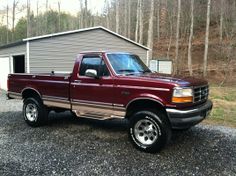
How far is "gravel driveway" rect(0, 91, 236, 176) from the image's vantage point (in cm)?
468

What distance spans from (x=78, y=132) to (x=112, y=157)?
76.6 inches

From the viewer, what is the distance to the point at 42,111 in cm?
Answer: 744

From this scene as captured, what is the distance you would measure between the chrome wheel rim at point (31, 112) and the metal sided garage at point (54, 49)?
292 inches

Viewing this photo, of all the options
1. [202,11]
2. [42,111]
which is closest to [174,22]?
[202,11]

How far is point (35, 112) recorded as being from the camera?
7555 mm

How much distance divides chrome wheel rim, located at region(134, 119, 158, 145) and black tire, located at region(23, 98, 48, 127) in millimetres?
3024

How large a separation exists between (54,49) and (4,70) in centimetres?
449

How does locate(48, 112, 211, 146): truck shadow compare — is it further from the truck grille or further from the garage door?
the garage door

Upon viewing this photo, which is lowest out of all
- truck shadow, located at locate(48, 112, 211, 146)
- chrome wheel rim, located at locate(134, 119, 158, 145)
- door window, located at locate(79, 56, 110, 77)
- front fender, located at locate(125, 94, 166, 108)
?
truck shadow, located at locate(48, 112, 211, 146)

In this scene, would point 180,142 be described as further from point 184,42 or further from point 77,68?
point 184,42

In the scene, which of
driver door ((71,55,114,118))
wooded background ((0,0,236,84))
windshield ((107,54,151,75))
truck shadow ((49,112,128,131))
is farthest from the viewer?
wooded background ((0,0,236,84))

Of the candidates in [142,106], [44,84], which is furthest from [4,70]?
[142,106]

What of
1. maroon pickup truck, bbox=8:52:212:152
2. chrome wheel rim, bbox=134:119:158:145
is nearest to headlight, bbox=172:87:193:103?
maroon pickup truck, bbox=8:52:212:152

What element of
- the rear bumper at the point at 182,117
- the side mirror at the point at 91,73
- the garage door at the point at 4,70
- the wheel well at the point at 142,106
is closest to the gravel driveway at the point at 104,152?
the rear bumper at the point at 182,117
